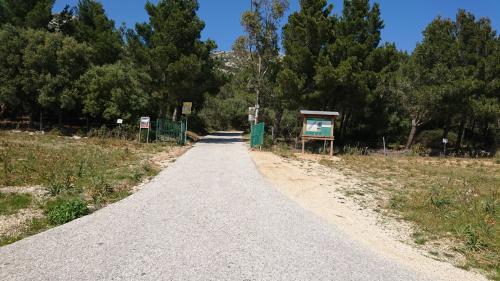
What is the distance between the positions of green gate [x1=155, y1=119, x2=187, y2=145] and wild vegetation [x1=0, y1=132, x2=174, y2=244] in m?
8.95

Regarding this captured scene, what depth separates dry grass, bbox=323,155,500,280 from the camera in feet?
24.2

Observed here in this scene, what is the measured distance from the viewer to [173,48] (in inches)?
1087

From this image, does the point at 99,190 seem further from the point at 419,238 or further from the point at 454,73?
the point at 454,73

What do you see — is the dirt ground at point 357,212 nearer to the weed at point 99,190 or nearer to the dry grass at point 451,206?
the dry grass at point 451,206

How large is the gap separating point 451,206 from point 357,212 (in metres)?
2.79

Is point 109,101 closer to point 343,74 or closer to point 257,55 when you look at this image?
point 257,55

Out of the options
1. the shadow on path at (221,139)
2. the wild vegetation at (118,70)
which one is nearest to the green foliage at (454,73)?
the shadow on path at (221,139)

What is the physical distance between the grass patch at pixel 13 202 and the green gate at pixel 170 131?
1704 centimetres

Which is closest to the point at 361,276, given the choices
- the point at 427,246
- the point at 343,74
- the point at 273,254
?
the point at 273,254

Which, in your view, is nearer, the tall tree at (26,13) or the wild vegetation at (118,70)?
the wild vegetation at (118,70)

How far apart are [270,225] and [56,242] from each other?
143 inches

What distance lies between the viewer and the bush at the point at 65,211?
7.41 meters

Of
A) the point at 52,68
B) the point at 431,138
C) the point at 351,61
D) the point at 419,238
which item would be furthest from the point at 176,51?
the point at 431,138

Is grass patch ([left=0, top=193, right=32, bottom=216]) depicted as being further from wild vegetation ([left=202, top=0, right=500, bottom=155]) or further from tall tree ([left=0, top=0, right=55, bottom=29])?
tall tree ([left=0, top=0, right=55, bottom=29])
